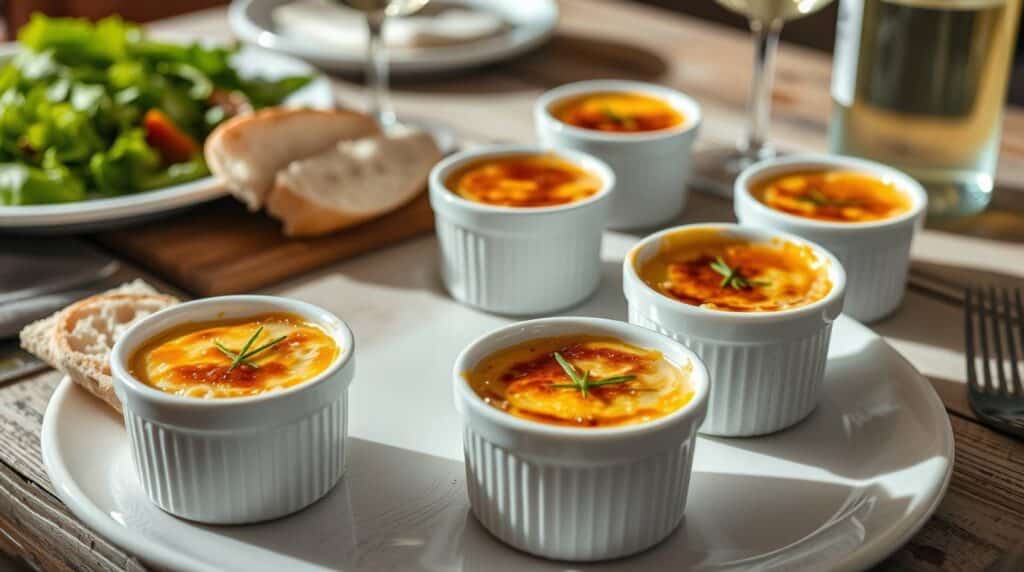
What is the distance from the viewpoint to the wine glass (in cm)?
205

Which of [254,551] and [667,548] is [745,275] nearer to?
[667,548]

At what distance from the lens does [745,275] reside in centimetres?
155

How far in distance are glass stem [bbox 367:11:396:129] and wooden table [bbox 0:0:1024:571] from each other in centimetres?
16

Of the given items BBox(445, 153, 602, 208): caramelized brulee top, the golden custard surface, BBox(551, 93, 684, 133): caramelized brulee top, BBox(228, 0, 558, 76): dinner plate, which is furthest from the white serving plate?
BBox(228, 0, 558, 76): dinner plate

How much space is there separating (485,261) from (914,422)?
0.63 m

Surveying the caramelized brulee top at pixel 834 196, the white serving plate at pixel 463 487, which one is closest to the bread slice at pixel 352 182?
the white serving plate at pixel 463 487

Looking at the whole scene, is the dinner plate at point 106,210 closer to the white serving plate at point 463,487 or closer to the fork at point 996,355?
the white serving plate at point 463,487

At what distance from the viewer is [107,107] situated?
6.97 ft

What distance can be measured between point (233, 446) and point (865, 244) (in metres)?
0.93

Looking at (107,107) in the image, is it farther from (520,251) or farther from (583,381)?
(583,381)

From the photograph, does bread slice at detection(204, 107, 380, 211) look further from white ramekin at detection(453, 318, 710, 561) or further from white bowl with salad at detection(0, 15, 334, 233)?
white ramekin at detection(453, 318, 710, 561)

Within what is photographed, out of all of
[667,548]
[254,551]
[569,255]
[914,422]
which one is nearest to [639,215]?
[569,255]

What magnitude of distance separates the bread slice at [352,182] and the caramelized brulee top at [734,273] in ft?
1.94

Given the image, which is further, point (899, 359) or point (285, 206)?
point (285, 206)
